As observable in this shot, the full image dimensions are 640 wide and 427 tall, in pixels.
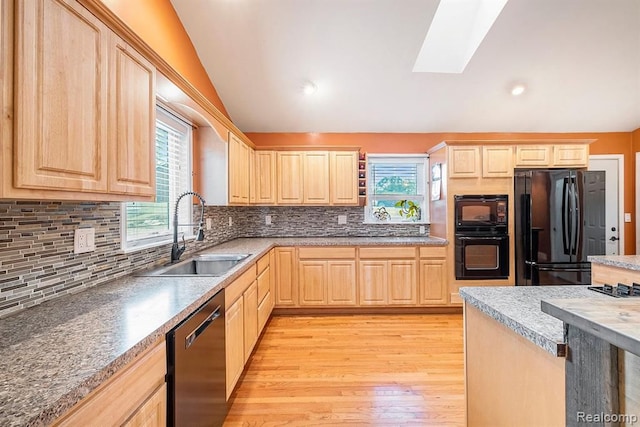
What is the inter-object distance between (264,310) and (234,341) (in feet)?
3.15

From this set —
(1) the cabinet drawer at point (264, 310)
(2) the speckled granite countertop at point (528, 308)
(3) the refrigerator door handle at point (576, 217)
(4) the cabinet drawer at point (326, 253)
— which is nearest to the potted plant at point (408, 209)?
(4) the cabinet drawer at point (326, 253)

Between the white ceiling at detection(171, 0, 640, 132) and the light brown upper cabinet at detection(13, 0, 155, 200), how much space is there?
1627mm

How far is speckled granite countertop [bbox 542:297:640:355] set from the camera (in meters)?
0.58

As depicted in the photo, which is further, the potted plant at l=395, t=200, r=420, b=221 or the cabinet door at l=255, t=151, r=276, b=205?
the potted plant at l=395, t=200, r=420, b=221

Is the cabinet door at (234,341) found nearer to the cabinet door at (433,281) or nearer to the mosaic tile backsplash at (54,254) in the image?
the mosaic tile backsplash at (54,254)

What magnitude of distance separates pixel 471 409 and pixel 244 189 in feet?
9.00

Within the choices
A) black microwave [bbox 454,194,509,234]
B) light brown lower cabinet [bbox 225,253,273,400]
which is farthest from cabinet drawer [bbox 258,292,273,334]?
black microwave [bbox 454,194,509,234]

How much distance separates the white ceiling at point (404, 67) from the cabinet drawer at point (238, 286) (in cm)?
208

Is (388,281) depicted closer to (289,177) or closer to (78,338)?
(289,177)

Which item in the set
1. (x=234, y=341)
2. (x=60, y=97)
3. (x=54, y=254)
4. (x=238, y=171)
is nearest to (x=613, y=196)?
Result: (x=238, y=171)

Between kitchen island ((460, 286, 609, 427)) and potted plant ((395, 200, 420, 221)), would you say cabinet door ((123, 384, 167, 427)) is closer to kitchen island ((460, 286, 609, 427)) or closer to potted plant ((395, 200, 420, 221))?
kitchen island ((460, 286, 609, 427))

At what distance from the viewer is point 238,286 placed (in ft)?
6.66

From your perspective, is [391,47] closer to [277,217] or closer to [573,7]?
[573,7]

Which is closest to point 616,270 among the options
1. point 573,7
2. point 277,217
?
point 573,7
